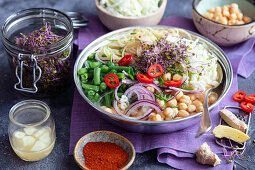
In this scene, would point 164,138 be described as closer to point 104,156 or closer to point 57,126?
point 104,156

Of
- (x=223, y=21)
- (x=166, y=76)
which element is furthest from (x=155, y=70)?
(x=223, y=21)

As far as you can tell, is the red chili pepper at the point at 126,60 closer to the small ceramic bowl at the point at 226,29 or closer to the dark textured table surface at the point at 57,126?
the dark textured table surface at the point at 57,126

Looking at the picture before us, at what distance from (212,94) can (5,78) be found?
269 centimetres

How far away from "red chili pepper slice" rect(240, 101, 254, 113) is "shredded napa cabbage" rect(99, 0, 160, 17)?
6.24 feet

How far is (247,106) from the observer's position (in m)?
3.92

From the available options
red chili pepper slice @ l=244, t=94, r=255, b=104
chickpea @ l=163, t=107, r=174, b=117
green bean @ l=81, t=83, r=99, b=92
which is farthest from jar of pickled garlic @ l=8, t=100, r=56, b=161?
red chili pepper slice @ l=244, t=94, r=255, b=104

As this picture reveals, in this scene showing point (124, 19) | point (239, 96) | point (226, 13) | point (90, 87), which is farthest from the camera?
point (226, 13)

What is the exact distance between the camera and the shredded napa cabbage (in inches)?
187

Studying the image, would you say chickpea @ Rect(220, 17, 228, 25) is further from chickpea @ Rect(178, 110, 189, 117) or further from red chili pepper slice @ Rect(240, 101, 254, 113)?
chickpea @ Rect(178, 110, 189, 117)

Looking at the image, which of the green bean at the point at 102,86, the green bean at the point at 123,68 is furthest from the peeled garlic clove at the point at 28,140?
the green bean at the point at 123,68

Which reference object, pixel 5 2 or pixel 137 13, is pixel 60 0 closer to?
pixel 5 2

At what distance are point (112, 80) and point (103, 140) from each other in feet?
2.33

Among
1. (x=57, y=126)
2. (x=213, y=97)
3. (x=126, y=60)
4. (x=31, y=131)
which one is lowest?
(x=57, y=126)

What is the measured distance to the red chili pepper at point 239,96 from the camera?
13.3ft
